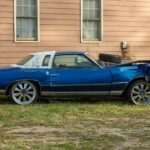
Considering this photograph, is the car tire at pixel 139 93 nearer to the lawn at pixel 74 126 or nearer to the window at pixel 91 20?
the lawn at pixel 74 126

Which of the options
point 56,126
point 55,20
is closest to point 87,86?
point 56,126

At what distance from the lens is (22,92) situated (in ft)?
40.9

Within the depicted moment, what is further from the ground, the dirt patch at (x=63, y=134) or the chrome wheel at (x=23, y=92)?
the chrome wheel at (x=23, y=92)

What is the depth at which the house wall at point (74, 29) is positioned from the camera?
15648 millimetres

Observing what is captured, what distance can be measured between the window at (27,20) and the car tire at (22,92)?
3620 millimetres

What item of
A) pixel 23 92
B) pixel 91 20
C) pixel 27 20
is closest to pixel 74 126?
pixel 23 92

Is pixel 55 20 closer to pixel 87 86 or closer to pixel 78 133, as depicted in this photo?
pixel 87 86

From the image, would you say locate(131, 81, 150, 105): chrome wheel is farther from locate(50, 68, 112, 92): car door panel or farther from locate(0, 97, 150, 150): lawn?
locate(50, 68, 112, 92): car door panel

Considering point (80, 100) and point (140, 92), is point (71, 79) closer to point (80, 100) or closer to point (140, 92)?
point (80, 100)

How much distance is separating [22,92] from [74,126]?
3.22 m

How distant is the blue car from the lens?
12438 mm

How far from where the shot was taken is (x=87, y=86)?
41.1 feet

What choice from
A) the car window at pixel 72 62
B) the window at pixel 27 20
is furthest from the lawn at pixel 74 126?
the window at pixel 27 20

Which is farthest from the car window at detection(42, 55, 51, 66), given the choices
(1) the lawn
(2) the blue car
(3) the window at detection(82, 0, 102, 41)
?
(3) the window at detection(82, 0, 102, 41)
